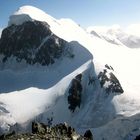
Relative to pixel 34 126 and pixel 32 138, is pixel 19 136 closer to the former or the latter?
pixel 32 138

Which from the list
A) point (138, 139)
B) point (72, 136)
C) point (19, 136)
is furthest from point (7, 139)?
point (138, 139)

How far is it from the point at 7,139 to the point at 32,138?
12.0 feet

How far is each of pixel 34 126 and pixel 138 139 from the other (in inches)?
1755

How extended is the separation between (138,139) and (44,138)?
54.4 metres

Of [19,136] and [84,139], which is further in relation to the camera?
[84,139]

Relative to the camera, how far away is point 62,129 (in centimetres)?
7806

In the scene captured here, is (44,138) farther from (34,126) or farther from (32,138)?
(34,126)

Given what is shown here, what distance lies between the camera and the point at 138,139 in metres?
113

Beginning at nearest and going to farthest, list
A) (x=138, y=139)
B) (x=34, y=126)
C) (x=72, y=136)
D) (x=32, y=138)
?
(x=32, y=138) < (x=72, y=136) < (x=34, y=126) < (x=138, y=139)

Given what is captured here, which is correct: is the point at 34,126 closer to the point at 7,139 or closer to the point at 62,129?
the point at 62,129

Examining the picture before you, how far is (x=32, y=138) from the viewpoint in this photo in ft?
203

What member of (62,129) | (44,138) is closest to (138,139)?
(62,129)

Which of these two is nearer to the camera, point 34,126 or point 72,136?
point 72,136

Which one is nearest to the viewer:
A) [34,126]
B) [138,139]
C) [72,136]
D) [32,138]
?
[32,138]
